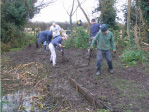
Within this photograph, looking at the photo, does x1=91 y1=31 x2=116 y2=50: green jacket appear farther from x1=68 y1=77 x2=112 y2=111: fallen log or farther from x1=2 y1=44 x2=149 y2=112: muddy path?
x1=68 y1=77 x2=112 y2=111: fallen log

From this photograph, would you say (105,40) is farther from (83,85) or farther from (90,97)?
(90,97)

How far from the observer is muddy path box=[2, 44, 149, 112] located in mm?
4929

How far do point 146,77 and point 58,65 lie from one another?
411 cm

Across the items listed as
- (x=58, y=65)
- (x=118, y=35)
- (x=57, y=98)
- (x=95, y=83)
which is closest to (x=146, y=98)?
(x=95, y=83)

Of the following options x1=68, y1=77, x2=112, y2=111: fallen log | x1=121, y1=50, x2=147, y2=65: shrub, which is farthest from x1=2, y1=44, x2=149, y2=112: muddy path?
x1=121, y1=50, x2=147, y2=65: shrub

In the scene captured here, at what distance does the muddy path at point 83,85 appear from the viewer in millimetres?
4929

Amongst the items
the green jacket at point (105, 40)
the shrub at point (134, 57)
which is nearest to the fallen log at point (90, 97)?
the green jacket at point (105, 40)

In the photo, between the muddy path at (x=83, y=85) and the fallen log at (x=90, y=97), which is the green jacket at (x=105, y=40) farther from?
the fallen log at (x=90, y=97)

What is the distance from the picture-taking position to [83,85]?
21.0ft

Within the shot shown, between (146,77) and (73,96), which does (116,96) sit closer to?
(73,96)

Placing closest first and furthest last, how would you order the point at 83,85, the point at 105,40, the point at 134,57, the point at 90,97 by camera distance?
the point at 90,97, the point at 83,85, the point at 105,40, the point at 134,57

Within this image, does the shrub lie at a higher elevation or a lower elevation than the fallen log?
higher

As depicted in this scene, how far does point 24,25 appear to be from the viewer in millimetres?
19875

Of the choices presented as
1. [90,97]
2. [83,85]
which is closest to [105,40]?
[83,85]
